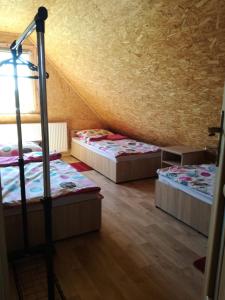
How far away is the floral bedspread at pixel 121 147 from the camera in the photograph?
3854mm

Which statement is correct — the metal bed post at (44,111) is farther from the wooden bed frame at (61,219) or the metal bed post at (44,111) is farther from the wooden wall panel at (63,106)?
the wooden wall panel at (63,106)

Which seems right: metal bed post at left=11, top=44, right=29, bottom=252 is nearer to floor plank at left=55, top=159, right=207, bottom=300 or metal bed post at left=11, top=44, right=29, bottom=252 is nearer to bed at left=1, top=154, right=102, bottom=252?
bed at left=1, top=154, right=102, bottom=252

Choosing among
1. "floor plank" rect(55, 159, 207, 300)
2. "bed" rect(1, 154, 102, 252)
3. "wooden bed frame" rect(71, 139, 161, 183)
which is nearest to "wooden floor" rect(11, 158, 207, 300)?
"floor plank" rect(55, 159, 207, 300)

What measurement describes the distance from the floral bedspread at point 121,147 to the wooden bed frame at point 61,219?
4.86 feet

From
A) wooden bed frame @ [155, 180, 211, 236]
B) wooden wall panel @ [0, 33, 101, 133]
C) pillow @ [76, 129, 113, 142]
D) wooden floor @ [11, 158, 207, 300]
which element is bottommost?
wooden floor @ [11, 158, 207, 300]

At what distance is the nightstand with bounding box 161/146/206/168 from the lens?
3469 mm

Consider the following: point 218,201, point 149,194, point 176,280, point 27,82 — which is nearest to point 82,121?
point 27,82

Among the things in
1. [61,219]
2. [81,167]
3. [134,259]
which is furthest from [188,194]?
[81,167]

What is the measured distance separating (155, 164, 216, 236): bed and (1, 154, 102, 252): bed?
2.70ft

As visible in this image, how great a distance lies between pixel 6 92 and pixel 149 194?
3.21 m

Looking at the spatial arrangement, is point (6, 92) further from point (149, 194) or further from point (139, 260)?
point (139, 260)

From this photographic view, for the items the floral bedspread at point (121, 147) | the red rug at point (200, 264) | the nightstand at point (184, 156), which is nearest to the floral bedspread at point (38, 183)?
the red rug at point (200, 264)

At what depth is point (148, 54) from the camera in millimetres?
2559

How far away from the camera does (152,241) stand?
226 centimetres
